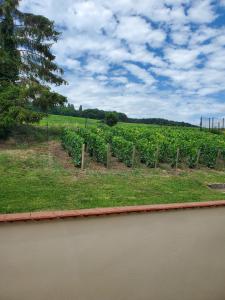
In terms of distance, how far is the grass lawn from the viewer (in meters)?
11.6

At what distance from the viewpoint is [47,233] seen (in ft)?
15.8

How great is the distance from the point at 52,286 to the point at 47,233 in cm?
77

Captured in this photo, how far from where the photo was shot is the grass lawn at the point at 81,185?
1158 cm

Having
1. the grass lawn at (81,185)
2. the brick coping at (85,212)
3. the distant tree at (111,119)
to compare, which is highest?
the distant tree at (111,119)

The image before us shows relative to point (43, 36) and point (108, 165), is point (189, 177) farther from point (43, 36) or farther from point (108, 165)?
point (43, 36)

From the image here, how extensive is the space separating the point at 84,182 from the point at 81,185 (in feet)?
2.08

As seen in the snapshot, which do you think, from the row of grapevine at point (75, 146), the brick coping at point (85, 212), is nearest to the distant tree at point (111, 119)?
the row of grapevine at point (75, 146)

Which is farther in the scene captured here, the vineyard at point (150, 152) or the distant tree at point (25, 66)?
the distant tree at point (25, 66)

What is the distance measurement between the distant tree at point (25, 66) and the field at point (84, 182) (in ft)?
9.09

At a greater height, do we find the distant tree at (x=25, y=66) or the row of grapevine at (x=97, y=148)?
the distant tree at (x=25, y=66)

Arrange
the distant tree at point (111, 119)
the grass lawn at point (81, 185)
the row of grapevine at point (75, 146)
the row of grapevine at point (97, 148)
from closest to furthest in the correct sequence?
the grass lawn at point (81, 185) → the row of grapevine at point (75, 146) → the row of grapevine at point (97, 148) → the distant tree at point (111, 119)

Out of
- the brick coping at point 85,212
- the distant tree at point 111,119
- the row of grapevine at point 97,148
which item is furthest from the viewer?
the distant tree at point 111,119

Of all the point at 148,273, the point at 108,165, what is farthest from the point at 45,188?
the point at 148,273

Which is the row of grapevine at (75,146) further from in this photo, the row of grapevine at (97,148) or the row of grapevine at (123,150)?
the row of grapevine at (123,150)
